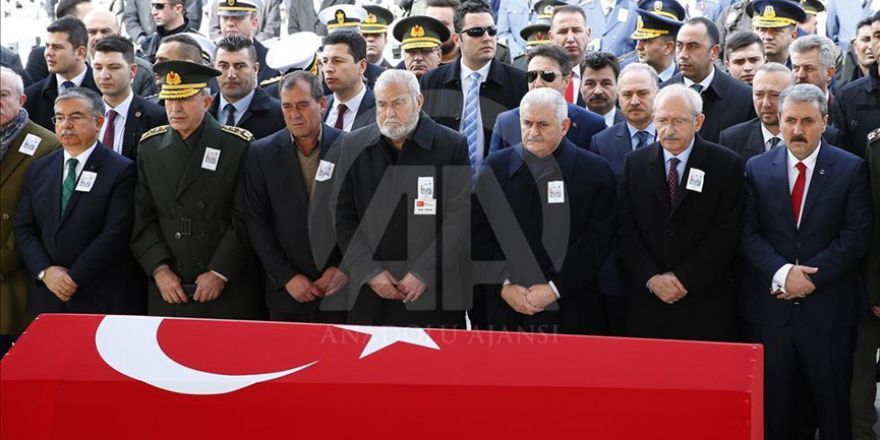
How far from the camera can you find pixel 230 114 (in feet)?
22.8

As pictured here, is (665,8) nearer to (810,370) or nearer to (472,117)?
(472,117)

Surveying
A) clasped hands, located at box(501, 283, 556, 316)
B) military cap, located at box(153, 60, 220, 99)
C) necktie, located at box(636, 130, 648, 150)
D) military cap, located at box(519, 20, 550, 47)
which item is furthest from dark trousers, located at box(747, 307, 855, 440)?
military cap, located at box(519, 20, 550, 47)

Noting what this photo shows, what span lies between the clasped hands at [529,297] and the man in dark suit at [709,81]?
167cm

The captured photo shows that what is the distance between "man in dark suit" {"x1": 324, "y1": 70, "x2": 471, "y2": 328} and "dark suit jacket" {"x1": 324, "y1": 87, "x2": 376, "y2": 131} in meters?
0.83

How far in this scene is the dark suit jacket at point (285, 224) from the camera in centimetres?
587

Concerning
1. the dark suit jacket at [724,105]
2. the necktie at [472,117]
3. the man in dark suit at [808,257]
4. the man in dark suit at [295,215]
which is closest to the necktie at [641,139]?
the dark suit jacket at [724,105]

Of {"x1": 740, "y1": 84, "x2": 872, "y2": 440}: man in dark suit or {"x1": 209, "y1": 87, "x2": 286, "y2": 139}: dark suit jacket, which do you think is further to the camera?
{"x1": 209, "y1": 87, "x2": 286, "y2": 139}: dark suit jacket

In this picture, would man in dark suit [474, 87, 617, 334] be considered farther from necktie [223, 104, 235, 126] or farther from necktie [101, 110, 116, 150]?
necktie [101, 110, 116, 150]

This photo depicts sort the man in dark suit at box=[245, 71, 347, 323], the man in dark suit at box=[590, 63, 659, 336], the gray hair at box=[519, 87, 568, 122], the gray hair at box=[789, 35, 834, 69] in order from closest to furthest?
the gray hair at box=[519, 87, 568, 122] → the man in dark suit at box=[245, 71, 347, 323] → the man in dark suit at box=[590, 63, 659, 336] → the gray hair at box=[789, 35, 834, 69]

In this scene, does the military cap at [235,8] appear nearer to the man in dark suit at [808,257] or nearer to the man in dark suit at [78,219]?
the man in dark suit at [78,219]

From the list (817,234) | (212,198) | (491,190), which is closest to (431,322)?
(491,190)

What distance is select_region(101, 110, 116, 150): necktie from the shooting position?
22.6ft

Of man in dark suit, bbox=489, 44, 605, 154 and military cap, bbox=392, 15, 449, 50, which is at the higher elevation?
military cap, bbox=392, 15, 449, 50

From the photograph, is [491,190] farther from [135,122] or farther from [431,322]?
[135,122]
